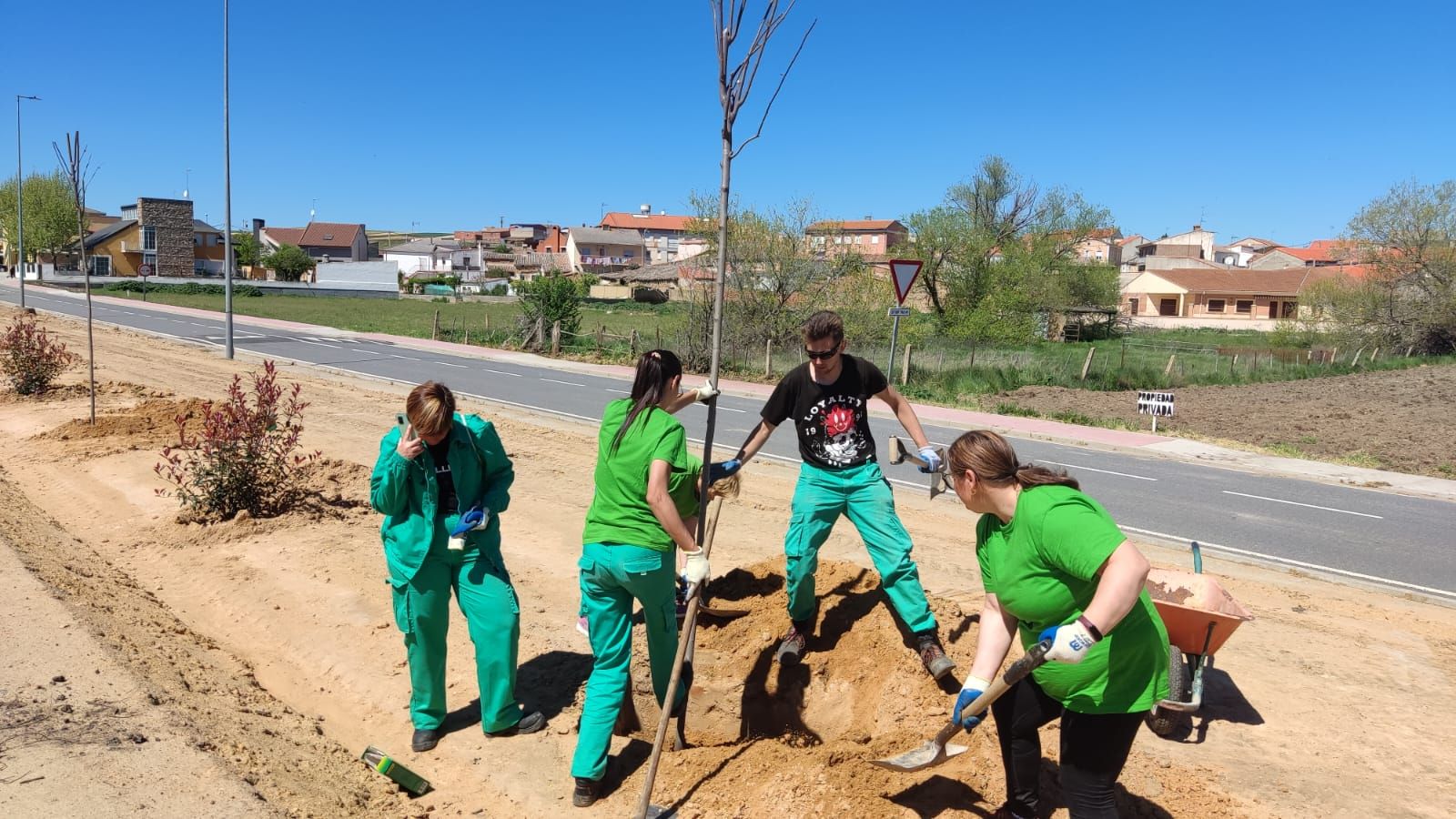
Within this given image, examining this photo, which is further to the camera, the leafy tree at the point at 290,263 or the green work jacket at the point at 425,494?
the leafy tree at the point at 290,263

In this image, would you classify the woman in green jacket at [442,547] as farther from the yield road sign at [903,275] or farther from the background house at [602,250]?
the background house at [602,250]

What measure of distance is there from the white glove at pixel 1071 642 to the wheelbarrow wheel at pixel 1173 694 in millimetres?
2103

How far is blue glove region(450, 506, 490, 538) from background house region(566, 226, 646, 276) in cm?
10279

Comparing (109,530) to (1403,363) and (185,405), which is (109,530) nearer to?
(185,405)

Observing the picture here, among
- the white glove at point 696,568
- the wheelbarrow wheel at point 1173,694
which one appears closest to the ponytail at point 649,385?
the white glove at point 696,568

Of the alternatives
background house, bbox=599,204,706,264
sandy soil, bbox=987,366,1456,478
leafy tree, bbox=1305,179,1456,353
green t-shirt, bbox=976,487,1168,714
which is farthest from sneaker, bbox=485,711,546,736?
background house, bbox=599,204,706,264

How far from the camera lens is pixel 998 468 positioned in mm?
2926

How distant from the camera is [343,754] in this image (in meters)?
4.24

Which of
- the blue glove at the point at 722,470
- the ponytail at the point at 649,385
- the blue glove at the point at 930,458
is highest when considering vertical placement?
the ponytail at the point at 649,385

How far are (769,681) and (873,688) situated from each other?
0.55 metres

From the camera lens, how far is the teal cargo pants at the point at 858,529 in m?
4.68

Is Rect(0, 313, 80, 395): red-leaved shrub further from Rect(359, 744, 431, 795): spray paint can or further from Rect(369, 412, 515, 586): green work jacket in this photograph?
Rect(359, 744, 431, 795): spray paint can

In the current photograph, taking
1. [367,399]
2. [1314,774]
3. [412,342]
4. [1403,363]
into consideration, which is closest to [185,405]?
[367,399]

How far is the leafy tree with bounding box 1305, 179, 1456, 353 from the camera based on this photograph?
3728 centimetres
